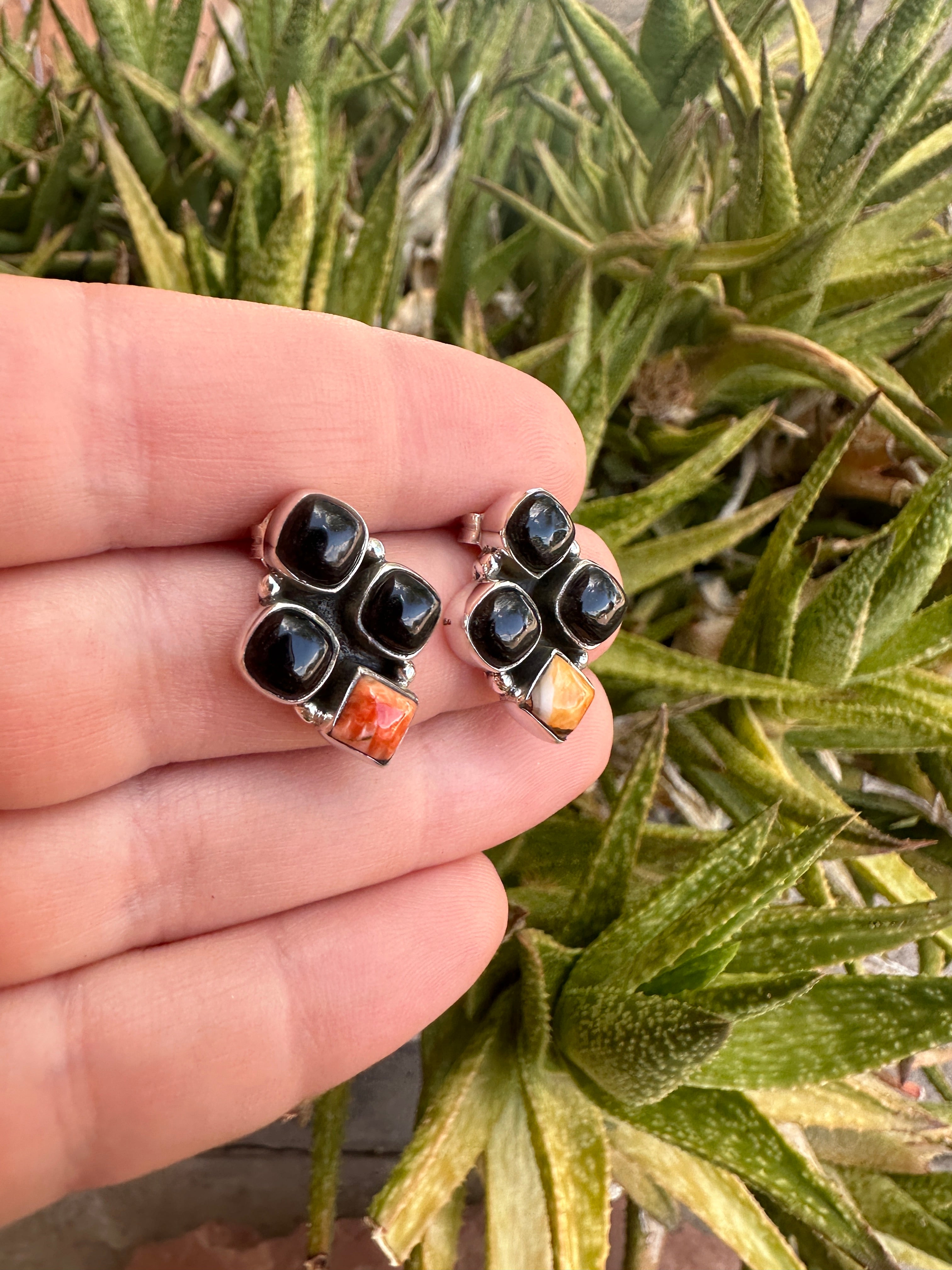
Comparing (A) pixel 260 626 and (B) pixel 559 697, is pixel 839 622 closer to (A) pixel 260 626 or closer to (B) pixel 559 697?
(B) pixel 559 697

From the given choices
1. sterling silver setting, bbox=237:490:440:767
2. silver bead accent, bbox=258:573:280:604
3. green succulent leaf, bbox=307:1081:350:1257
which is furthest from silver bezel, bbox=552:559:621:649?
green succulent leaf, bbox=307:1081:350:1257

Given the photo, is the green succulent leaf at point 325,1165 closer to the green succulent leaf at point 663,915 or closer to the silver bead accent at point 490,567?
the green succulent leaf at point 663,915

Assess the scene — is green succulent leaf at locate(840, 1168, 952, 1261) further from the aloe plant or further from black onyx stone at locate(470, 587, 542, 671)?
black onyx stone at locate(470, 587, 542, 671)

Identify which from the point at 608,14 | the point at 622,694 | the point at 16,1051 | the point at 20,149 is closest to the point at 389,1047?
the point at 16,1051

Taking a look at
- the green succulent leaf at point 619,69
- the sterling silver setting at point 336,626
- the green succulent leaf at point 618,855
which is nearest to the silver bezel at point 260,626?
the sterling silver setting at point 336,626

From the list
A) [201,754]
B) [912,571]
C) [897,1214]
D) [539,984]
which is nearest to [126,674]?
[201,754]
